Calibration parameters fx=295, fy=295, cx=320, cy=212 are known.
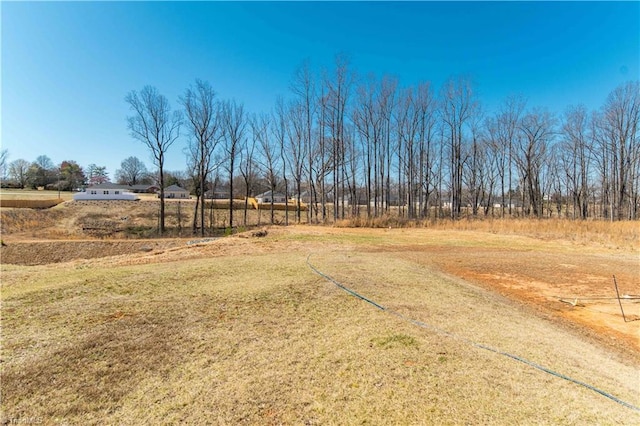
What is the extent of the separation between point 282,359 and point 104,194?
58.0 meters

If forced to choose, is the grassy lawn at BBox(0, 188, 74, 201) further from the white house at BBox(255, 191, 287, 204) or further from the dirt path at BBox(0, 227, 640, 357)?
the dirt path at BBox(0, 227, 640, 357)

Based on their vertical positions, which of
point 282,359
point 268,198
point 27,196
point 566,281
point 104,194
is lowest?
point 566,281

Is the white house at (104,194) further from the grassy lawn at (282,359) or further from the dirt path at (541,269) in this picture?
the grassy lawn at (282,359)

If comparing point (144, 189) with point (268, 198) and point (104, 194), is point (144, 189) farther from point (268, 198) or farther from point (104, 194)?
point (268, 198)

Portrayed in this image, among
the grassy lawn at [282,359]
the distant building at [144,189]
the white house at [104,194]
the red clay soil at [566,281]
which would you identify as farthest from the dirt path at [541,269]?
the distant building at [144,189]

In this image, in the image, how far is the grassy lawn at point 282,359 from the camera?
7.09 feet

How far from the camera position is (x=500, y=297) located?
5.96m

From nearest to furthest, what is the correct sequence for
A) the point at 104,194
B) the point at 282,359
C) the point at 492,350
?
1. the point at 282,359
2. the point at 492,350
3. the point at 104,194

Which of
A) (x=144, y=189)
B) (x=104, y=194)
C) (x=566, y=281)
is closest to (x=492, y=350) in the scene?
(x=566, y=281)

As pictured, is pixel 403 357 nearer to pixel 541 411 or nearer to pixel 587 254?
pixel 541 411

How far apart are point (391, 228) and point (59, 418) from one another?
1927 cm

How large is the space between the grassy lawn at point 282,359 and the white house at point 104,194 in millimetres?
51110

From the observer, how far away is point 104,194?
48688mm

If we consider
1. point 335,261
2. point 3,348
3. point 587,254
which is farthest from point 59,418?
point 587,254
